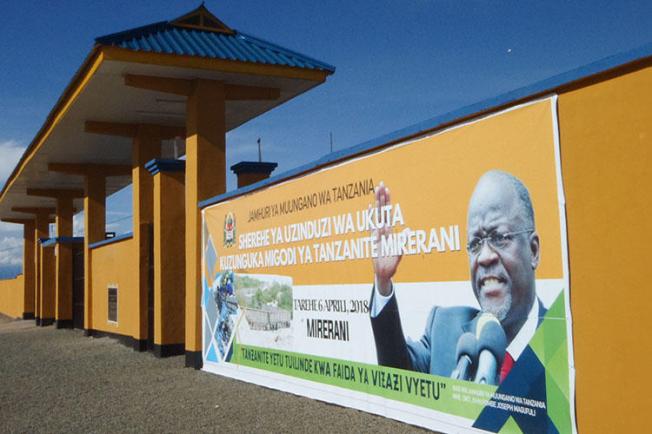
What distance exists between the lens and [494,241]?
6277mm

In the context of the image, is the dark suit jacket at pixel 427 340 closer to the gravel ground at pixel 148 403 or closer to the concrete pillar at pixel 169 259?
the gravel ground at pixel 148 403

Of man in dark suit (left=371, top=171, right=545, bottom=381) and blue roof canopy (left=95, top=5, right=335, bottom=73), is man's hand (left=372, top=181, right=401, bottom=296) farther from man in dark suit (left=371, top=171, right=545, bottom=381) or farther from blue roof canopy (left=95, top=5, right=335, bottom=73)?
blue roof canopy (left=95, top=5, right=335, bottom=73)

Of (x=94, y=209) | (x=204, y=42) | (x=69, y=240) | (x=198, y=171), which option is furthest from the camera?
(x=69, y=240)

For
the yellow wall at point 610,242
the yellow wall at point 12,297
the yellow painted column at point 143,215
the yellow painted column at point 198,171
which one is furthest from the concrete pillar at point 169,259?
the yellow wall at point 12,297

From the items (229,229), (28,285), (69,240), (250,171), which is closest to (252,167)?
(250,171)

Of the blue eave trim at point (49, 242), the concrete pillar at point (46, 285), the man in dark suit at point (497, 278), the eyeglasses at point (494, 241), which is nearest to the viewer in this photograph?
the man in dark suit at point (497, 278)

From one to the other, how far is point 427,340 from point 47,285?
26.6m

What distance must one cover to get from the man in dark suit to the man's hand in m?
0.74

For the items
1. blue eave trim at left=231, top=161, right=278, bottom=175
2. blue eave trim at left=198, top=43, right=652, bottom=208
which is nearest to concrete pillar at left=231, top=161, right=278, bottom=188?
blue eave trim at left=231, top=161, right=278, bottom=175

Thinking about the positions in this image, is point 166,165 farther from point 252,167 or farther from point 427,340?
point 427,340

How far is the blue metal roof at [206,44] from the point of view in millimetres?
12625

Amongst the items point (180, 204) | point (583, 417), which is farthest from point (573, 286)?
point (180, 204)

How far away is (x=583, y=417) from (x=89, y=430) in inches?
212

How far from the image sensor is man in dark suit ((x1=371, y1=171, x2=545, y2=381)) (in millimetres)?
5934
